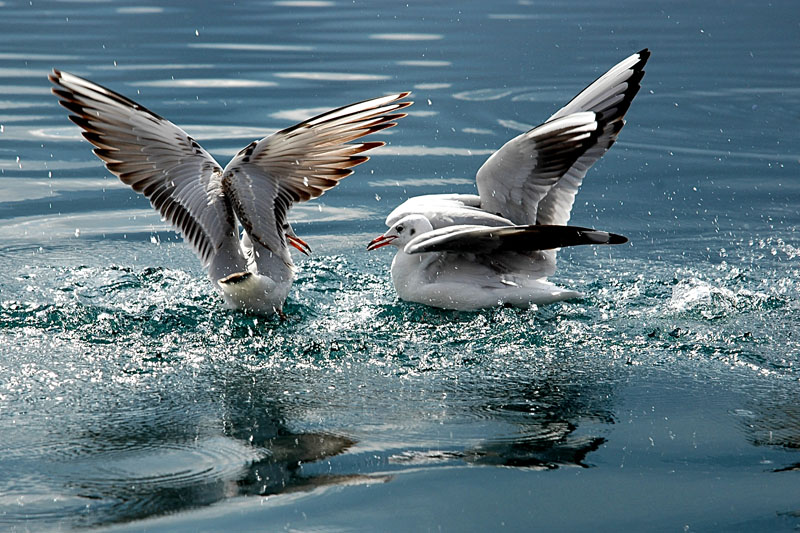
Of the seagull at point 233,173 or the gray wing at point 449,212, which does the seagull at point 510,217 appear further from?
the seagull at point 233,173

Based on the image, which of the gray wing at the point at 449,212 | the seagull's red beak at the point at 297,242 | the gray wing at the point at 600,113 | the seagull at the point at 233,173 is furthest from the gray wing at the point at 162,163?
the gray wing at the point at 600,113

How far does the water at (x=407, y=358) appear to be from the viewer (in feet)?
13.0

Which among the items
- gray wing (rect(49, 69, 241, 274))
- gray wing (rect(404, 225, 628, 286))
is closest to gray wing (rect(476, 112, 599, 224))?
gray wing (rect(404, 225, 628, 286))

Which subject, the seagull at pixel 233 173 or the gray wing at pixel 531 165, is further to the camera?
the gray wing at pixel 531 165

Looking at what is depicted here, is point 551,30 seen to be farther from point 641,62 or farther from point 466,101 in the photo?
point 641,62

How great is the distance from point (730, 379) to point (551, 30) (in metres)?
12.8

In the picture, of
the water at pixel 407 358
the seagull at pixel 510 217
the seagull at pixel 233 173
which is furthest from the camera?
the seagull at pixel 510 217

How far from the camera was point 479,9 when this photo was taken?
1988cm

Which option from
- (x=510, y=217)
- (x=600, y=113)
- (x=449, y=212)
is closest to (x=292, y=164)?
(x=449, y=212)

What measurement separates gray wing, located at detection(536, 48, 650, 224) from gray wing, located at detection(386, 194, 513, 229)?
50 centimetres

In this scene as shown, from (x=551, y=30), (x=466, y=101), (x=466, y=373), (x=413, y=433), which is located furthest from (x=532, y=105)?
(x=413, y=433)

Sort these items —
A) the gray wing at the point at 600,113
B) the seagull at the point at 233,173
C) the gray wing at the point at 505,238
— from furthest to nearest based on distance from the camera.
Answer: the gray wing at the point at 600,113, the seagull at the point at 233,173, the gray wing at the point at 505,238

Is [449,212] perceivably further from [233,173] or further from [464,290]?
[233,173]

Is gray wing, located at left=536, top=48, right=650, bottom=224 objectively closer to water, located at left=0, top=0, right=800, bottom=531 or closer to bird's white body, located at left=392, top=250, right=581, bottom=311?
water, located at left=0, top=0, right=800, bottom=531
